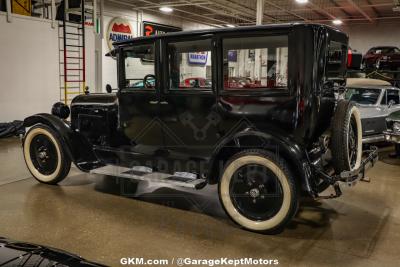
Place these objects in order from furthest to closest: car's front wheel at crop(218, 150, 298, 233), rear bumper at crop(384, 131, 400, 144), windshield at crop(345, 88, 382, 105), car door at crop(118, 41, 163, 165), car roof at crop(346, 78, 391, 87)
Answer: car roof at crop(346, 78, 391, 87), windshield at crop(345, 88, 382, 105), rear bumper at crop(384, 131, 400, 144), car door at crop(118, 41, 163, 165), car's front wheel at crop(218, 150, 298, 233)

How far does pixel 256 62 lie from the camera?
12.0 feet

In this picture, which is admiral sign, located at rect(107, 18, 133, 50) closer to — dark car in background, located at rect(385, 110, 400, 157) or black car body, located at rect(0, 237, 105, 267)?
dark car in background, located at rect(385, 110, 400, 157)

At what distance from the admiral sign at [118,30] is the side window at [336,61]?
10921 mm

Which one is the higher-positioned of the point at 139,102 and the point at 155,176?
the point at 139,102

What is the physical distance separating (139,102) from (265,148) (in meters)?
1.60

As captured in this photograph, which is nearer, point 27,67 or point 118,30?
point 27,67

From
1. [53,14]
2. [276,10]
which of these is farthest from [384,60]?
[53,14]

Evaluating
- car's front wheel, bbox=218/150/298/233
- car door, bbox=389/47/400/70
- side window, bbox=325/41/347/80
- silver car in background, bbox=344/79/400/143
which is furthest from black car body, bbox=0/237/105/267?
car door, bbox=389/47/400/70

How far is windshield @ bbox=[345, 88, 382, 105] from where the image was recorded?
7738 mm

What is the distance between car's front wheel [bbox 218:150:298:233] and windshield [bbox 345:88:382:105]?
5.21 m

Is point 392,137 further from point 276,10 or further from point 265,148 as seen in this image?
point 276,10

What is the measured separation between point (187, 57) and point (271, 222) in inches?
75.5

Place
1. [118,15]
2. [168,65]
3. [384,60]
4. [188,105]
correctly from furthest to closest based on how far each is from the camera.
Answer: [118,15], [384,60], [168,65], [188,105]

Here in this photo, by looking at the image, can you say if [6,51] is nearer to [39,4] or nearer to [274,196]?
[39,4]
